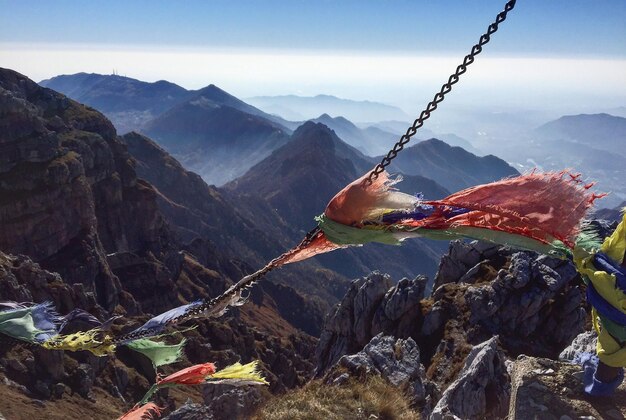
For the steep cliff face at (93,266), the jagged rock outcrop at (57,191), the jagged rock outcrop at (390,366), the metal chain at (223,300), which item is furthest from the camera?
the jagged rock outcrop at (57,191)

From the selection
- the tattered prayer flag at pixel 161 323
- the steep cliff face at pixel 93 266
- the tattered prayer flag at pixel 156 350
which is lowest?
the steep cliff face at pixel 93 266

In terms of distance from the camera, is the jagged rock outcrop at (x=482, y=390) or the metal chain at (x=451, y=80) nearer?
the metal chain at (x=451, y=80)

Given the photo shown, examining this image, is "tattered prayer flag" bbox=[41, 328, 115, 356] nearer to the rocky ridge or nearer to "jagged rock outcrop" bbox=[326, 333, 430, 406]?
the rocky ridge

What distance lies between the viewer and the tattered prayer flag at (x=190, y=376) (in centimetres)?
874

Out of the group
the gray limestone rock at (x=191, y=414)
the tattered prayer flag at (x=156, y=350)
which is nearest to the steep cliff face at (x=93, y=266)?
the gray limestone rock at (x=191, y=414)

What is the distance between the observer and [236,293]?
7887 mm

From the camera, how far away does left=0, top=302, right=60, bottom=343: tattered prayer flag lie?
28.1 ft

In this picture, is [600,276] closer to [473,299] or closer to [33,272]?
[473,299]

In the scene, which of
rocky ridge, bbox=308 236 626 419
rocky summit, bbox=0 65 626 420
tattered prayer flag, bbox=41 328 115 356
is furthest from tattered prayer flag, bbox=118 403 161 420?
rocky ridge, bbox=308 236 626 419

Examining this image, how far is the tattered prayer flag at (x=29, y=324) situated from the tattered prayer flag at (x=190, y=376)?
236 centimetres

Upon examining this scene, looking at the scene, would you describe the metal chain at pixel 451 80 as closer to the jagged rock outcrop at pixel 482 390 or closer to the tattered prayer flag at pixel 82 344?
the tattered prayer flag at pixel 82 344

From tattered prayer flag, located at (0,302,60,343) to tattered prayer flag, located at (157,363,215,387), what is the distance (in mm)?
2358

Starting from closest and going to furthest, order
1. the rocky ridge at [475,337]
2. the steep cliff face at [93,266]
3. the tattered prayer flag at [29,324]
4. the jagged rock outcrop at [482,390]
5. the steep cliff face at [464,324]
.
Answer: the rocky ridge at [475,337], the tattered prayer flag at [29,324], the jagged rock outcrop at [482,390], the steep cliff face at [464,324], the steep cliff face at [93,266]

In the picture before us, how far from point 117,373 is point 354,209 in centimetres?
4360
